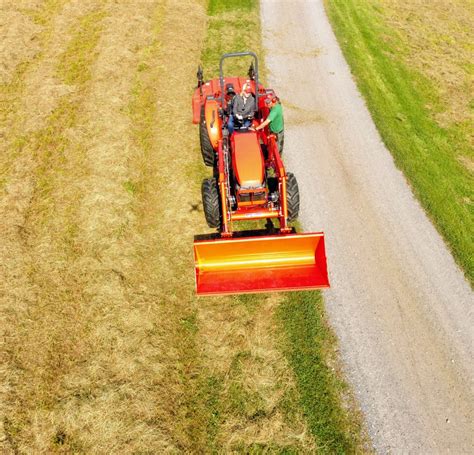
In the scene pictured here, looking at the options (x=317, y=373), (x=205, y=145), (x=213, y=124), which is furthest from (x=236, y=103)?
(x=317, y=373)

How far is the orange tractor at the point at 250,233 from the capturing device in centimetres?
Result: 769

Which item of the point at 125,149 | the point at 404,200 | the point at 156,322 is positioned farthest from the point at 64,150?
the point at 404,200

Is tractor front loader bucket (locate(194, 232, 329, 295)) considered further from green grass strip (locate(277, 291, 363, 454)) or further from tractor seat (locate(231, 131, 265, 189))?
tractor seat (locate(231, 131, 265, 189))

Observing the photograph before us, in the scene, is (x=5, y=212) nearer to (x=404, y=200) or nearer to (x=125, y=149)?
(x=125, y=149)

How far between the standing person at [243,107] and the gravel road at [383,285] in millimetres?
2248

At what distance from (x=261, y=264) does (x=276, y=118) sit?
350 centimetres

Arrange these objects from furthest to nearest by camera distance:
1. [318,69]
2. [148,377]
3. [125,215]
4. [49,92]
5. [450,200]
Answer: [318,69] < [49,92] < [450,200] < [125,215] < [148,377]

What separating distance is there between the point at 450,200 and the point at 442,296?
3143 mm

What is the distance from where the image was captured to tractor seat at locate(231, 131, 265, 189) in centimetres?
828

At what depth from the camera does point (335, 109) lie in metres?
13.7

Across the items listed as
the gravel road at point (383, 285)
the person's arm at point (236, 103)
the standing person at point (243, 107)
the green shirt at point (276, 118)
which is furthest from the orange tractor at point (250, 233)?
the gravel road at point (383, 285)

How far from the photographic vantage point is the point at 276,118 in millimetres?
9375

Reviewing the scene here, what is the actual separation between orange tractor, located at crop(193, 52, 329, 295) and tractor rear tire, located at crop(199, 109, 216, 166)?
0.28 m

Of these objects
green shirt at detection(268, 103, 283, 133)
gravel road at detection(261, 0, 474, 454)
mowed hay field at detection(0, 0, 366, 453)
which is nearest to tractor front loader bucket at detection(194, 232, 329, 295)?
mowed hay field at detection(0, 0, 366, 453)
